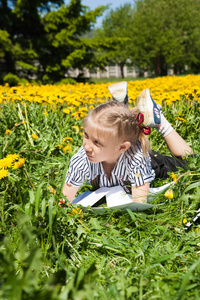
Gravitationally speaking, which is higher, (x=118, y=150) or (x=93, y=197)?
(x=118, y=150)

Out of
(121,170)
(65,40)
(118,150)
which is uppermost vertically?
(65,40)

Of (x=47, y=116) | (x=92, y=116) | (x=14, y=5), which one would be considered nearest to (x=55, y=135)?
(x=47, y=116)

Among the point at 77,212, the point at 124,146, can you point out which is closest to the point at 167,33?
the point at 124,146

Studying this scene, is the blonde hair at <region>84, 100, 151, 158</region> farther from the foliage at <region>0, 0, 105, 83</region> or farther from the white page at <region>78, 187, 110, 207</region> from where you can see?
the foliage at <region>0, 0, 105, 83</region>

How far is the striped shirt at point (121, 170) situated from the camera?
1835 mm

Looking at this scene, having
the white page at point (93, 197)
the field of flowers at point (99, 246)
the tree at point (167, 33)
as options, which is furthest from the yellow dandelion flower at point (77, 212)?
the tree at point (167, 33)

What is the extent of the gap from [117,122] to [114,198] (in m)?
0.49

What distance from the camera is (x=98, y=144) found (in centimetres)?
170

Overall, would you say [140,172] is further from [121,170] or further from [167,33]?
[167,33]

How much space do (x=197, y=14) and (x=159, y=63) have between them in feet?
18.9

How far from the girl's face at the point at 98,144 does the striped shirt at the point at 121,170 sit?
194 millimetres

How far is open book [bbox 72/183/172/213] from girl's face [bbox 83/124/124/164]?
27 centimetres

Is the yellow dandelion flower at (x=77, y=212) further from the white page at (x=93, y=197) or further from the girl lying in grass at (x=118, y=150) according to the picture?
the girl lying in grass at (x=118, y=150)

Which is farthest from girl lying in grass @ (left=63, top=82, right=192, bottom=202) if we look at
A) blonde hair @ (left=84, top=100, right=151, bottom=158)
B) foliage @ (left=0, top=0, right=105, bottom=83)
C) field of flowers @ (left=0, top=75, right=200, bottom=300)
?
foliage @ (left=0, top=0, right=105, bottom=83)
